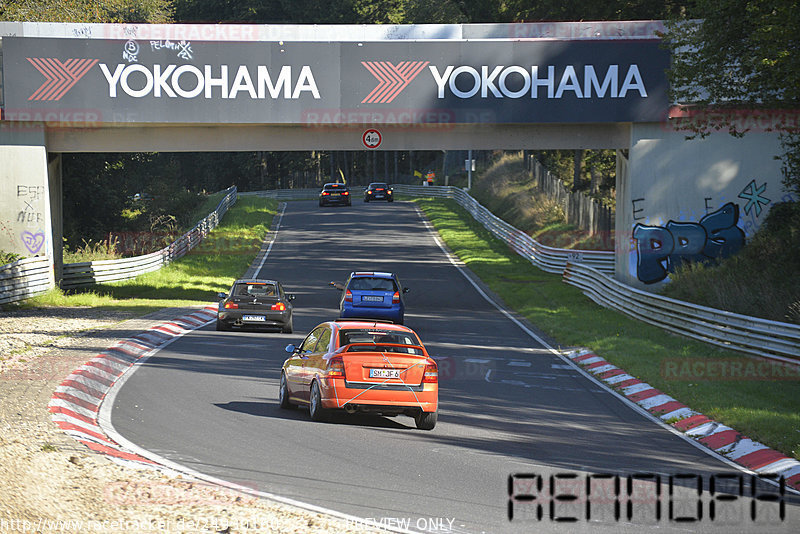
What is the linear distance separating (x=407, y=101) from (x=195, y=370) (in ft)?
46.7

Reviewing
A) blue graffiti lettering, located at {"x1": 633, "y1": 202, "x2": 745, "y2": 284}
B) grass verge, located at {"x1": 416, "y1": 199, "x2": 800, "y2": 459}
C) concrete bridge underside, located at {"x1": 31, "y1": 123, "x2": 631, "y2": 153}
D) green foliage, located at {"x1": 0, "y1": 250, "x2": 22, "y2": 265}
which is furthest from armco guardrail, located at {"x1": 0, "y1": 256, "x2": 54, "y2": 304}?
blue graffiti lettering, located at {"x1": 633, "y1": 202, "x2": 745, "y2": 284}

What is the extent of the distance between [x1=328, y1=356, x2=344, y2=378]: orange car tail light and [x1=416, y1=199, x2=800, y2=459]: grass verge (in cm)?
541

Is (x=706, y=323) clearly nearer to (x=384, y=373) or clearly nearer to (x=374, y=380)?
(x=384, y=373)

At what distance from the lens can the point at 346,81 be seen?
2930cm

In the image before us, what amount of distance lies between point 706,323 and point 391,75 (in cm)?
1274

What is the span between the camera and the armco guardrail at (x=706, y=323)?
17.8 meters

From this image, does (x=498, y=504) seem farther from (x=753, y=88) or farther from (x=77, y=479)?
(x=753, y=88)

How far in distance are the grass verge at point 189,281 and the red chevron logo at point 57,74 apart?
20.5 ft

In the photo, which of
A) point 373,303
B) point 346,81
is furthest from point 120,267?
point 373,303

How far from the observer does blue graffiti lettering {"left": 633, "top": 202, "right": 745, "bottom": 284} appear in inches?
1172

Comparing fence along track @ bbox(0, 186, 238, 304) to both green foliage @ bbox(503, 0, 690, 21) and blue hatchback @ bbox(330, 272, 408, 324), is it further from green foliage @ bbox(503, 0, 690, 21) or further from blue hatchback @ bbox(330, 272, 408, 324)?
green foliage @ bbox(503, 0, 690, 21)

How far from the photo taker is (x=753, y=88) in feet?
80.8

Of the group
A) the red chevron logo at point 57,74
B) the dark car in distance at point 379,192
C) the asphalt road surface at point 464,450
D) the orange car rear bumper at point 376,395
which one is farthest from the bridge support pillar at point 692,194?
the dark car in distance at point 379,192

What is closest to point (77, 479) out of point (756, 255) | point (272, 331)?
point (272, 331)
